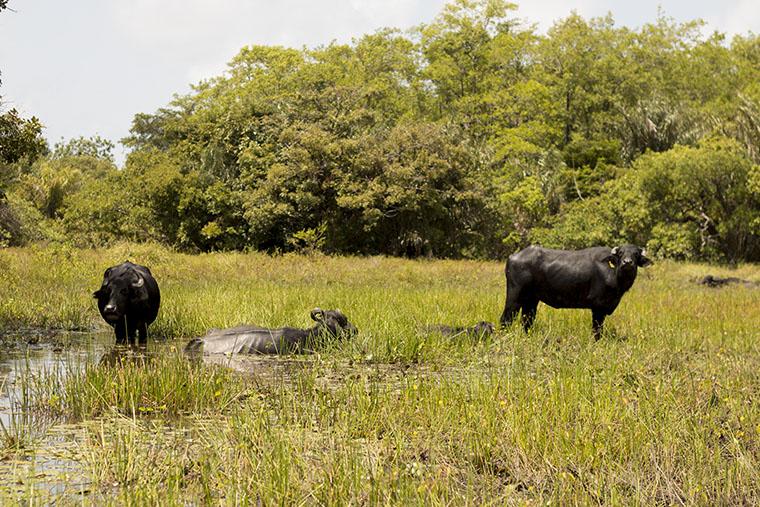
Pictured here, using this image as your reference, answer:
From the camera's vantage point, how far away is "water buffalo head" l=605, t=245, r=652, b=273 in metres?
10.1

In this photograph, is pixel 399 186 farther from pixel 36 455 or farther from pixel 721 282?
pixel 36 455

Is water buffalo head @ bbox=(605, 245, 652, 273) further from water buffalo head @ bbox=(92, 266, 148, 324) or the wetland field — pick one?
water buffalo head @ bbox=(92, 266, 148, 324)

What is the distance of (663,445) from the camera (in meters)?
4.36

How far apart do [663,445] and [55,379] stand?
14.5ft

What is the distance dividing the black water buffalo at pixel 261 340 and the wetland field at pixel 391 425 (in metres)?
0.25

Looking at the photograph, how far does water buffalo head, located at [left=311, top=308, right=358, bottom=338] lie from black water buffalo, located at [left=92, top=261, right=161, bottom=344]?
6.65 ft

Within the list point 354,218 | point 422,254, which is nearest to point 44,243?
point 354,218

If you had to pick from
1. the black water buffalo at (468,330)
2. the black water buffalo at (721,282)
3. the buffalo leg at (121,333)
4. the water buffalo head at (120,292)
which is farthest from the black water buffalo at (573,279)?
the black water buffalo at (721,282)

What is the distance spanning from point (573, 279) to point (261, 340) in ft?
14.7

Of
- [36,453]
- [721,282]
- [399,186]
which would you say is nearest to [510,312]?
[36,453]

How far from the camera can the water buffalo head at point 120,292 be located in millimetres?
8727

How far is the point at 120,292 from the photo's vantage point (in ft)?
29.0

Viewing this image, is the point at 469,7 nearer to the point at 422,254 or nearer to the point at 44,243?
the point at 422,254

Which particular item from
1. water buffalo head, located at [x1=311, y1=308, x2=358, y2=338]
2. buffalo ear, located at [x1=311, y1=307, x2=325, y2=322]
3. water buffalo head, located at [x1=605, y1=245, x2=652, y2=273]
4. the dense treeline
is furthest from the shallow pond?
the dense treeline
